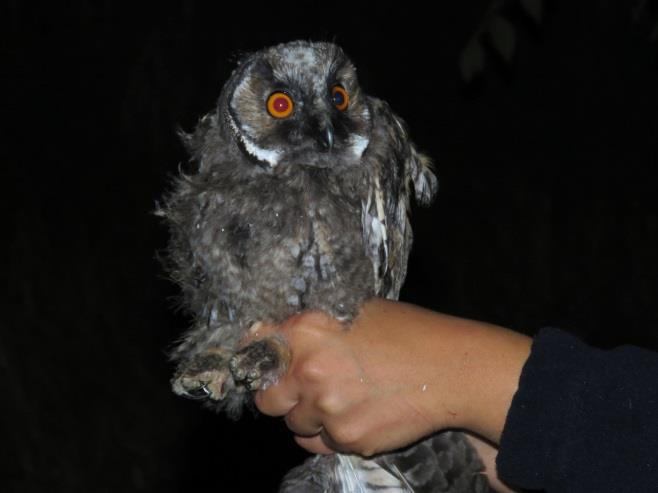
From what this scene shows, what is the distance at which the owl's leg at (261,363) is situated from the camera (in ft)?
6.02

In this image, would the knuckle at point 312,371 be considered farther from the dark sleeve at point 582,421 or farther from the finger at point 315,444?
the dark sleeve at point 582,421

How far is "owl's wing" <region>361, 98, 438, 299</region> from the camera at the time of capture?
207cm

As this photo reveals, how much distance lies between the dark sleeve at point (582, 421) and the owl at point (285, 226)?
0.49m

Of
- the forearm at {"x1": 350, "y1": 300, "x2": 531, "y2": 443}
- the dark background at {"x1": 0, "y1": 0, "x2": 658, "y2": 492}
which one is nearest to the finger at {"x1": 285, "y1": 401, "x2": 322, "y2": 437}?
the forearm at {"x1": 350, "y1": 300, "x2": 531, "y2": 443}

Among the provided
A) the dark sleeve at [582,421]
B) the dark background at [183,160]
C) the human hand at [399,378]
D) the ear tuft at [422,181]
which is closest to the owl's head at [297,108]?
the ear tuft at [422,181]

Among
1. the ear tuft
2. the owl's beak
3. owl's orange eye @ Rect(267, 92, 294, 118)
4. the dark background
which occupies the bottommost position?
the dark background

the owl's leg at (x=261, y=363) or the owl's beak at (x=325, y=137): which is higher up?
the owl's beak at (x=325, y=137)

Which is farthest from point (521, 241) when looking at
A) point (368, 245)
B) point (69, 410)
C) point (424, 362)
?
point (424, 362)

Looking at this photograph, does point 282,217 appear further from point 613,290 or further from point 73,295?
point 613,290

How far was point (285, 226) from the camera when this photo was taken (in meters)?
1.93

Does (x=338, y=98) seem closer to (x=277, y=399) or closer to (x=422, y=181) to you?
(x=422, y=181)

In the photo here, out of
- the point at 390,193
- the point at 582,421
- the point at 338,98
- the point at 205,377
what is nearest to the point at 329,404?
the point at 205,377

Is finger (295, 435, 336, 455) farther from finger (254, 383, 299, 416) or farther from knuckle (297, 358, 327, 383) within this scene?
knuckle (297, 358, 327, 383)

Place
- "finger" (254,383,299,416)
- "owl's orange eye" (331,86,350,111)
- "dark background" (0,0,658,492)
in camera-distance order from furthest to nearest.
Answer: "dark background" (0,0,658,492) → "owl's orange eye" (331,86,350,111) → "finger" (254,383,299,416)
